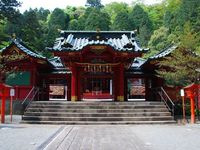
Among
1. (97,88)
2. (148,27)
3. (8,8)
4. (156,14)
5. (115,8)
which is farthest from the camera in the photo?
(115,8)

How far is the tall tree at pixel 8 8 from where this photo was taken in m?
38.9

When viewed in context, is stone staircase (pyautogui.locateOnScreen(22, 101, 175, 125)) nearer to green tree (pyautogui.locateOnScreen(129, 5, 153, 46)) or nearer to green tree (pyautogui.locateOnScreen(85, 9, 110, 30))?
green tree (pyautogui.locateOnScreen(129, 5, 153, 46))

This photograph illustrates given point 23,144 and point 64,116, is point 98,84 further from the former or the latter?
point 23,144

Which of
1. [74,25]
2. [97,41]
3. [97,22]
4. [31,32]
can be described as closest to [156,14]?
[97,22]

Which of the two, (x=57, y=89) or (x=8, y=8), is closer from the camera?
(x=57, y=89)

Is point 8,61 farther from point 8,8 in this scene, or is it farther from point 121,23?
point 121,23

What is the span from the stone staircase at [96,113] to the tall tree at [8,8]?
78.7 ft

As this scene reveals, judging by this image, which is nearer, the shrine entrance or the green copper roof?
the green copper roof

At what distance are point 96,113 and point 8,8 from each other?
89.0 feet

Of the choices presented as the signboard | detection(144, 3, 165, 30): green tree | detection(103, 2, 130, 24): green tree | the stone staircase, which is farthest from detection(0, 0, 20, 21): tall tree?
detection(103, 2, 130, 24): green tree

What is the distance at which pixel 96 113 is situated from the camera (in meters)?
17.3

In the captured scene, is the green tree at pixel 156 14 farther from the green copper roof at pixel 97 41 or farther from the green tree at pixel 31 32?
the green copper roof at pixel 97 41

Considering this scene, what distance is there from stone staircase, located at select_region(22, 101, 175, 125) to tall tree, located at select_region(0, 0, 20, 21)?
23982 millimetres

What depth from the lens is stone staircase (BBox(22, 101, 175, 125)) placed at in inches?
652
